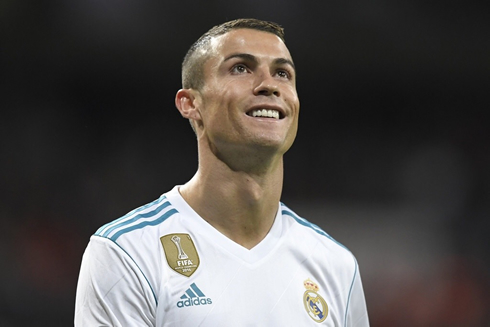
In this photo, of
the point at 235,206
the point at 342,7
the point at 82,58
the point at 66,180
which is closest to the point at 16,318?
the point at 66,180

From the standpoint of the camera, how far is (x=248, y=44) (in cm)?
245

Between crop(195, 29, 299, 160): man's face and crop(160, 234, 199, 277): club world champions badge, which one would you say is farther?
crop(195, 29, 299, 160): man's face

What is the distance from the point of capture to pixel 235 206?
2.40 m

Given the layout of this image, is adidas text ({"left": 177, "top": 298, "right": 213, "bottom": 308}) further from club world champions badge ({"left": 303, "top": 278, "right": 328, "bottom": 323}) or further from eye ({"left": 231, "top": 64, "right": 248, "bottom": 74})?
eye ({"left": 231, "top": 64, "right": 248, "bottom": 74})

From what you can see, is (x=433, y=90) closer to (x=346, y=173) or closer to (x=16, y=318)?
(x=346, y=173)

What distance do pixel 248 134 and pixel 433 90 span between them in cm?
406

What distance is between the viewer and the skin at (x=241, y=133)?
91.4 inches

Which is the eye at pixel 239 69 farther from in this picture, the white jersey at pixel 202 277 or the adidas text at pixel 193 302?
the adidas text at pixel 193 302

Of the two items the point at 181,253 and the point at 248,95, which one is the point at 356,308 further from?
the point at 248,95

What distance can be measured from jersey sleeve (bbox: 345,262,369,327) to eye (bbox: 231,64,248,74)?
3.16 ft

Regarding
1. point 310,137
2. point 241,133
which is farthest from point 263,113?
point 310,137

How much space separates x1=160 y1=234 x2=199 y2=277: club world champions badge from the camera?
7.14 ft

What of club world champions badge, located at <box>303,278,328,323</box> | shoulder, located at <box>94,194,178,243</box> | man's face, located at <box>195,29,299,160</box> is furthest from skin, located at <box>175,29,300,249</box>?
club world champions badge, located at <box>303,278,328,323</box>

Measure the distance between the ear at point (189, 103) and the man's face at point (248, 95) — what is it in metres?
0.04
